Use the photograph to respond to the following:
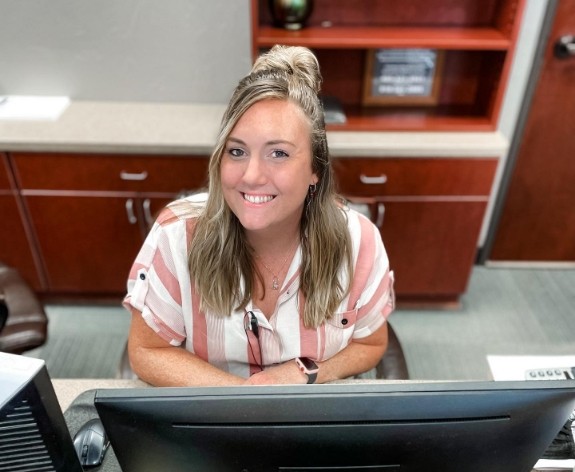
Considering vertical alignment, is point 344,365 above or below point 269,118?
below

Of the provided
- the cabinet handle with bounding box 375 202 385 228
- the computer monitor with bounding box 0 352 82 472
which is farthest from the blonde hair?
the cabinet handle with bounding box 375 202 385 228

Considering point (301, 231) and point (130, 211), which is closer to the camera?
point (301, 231)

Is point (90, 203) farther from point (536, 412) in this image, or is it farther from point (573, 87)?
point (573, 87)

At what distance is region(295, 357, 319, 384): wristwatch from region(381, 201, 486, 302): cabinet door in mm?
1080

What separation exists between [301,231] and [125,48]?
1.44 metres

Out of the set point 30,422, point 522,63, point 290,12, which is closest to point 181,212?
point 30,422

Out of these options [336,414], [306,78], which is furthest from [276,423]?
[306,78]

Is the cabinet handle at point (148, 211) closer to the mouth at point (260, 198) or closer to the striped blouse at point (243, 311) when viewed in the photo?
the striped blouse at point (243, 311)

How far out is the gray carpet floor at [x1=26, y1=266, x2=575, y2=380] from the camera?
218 cm

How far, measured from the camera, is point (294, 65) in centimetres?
103

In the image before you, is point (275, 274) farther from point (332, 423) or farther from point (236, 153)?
point (332, 423)

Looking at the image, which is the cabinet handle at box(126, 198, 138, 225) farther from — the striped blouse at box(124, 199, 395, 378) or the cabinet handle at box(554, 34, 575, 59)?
the cabinet handle at box(554, 34, 575, 59)

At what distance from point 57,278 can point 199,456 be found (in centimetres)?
192

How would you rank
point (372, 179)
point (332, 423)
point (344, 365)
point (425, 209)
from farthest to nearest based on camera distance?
point (425, 209), point (372, 179), point (344, 365), point (332, 423)
